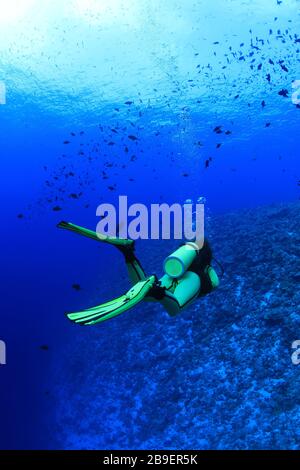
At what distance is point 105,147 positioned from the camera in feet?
210

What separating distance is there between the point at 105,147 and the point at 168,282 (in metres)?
60.0

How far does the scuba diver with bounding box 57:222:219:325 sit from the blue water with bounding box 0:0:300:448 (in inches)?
199

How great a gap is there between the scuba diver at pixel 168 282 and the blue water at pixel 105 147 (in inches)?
199

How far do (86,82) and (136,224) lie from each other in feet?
59.1

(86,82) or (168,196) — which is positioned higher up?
(168,196)

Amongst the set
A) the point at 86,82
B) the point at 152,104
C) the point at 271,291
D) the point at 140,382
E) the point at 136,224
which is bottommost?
the point at 140,382

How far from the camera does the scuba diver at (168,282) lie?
18.0 feet

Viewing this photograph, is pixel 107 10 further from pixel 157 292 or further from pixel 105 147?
pixel 157 292

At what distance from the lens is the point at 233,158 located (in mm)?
75250
